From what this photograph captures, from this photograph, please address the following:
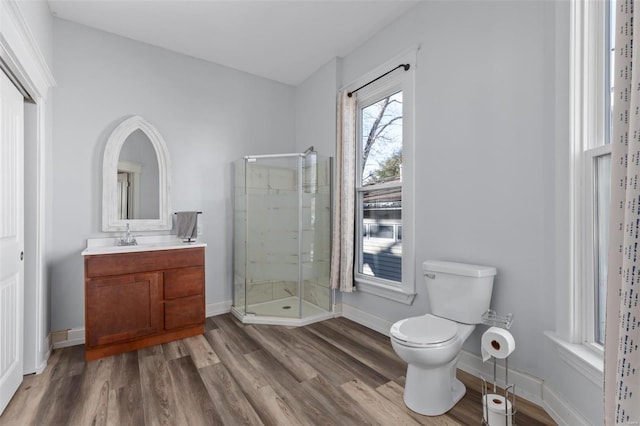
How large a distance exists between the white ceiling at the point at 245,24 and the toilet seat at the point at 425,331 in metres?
2.40

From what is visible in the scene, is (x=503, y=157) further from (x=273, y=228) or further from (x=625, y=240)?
(x=273, y=228)

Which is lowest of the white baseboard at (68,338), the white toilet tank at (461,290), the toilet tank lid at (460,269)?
the white baseboard at (68,338)

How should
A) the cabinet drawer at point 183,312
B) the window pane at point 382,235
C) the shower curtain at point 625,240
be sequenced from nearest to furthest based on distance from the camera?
the shower curtain at point 625,240
the cabinet drawer at point 183,312
the window pane at point 382,235

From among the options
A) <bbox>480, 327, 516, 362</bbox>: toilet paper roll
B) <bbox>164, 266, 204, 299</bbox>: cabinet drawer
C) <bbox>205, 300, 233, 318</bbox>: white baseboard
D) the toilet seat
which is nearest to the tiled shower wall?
<bbox>205, 300, 233, 318</bbox>: white baseboard

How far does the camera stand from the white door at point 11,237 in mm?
1752

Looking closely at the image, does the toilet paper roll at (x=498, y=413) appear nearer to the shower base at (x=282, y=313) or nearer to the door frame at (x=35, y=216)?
the shower base at (x=282, y=313)

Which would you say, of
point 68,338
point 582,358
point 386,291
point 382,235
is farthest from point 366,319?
point 68,338

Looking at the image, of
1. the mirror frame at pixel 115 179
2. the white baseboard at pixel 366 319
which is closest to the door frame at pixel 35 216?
the mirror frame at pixel 115 179

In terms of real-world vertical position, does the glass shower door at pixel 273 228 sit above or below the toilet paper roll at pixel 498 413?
above

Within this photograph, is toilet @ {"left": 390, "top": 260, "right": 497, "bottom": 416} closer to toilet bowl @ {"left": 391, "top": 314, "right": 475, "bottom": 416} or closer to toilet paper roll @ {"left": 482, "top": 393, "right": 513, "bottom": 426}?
toilet bowl @ {"left": 391, "top": 314, "right": 475, "bottom": 416}

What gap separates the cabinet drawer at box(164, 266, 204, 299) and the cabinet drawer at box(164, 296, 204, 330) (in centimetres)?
5

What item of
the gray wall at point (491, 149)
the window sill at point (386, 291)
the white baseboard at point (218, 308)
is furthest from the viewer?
the white baseboard at point (218, 308)

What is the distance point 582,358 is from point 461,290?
640mm

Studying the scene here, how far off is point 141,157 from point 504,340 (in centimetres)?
319
